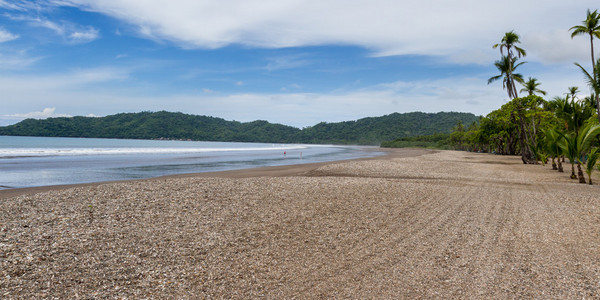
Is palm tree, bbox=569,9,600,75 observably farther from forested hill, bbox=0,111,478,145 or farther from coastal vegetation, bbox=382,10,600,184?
forested hill, bbox=0,111,478,145

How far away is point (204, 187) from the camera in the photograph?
36.9ft

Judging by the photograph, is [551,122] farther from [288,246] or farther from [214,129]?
[214,129]

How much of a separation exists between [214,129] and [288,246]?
590 ft

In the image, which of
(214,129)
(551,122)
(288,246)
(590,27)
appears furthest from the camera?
(214,129)

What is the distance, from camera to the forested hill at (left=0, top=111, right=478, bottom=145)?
149 metres

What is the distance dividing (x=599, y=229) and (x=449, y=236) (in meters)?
3.89

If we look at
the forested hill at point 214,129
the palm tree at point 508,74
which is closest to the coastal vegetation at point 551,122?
the palm tree at point 508,74

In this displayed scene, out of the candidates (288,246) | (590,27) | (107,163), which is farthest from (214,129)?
(288,246)

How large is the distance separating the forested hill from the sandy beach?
151110mm

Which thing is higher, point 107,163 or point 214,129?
point 214,129

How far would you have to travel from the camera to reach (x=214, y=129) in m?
180

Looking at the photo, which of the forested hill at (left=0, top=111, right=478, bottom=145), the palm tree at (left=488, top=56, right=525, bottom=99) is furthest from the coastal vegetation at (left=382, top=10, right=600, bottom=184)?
the forested hill at (left=0, top=111, right=478, bottom=145)

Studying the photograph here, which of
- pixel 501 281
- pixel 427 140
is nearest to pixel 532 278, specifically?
pixel 501 281

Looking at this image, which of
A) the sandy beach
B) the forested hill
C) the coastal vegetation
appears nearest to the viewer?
the sandy beach
